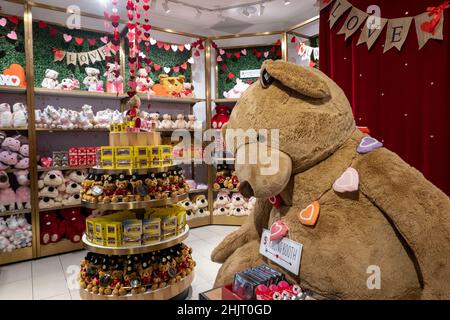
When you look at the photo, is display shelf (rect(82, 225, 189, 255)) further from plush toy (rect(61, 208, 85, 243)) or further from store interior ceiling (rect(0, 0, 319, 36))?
store interior ceiling (rect(0, 0, 319, 36))

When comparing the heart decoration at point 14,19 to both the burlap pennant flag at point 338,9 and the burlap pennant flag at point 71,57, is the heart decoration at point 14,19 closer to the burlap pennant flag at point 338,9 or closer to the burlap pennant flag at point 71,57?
the burlap pennant flag at point 71,57

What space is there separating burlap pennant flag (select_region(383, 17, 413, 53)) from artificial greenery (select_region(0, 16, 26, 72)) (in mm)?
3857

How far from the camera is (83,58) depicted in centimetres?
395

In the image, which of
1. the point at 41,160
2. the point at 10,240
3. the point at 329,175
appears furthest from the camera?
the point at 41,160

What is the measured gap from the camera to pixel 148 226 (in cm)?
221

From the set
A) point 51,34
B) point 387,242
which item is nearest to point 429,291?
point 387,242

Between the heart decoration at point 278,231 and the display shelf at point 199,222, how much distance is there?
325cm

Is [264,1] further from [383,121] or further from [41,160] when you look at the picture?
[41,160]

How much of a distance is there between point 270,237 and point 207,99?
350 cm

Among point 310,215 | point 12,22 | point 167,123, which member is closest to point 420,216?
point 310,215

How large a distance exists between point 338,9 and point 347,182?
1771 mm

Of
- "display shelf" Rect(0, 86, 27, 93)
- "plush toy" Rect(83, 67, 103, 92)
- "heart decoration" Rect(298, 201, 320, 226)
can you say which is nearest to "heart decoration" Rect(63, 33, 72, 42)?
"plush toy" Rect(83, 67, 103, 92)

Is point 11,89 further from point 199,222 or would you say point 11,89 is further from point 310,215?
point 310,215

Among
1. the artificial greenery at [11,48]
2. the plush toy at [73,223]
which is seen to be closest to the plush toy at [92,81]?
the artificial greenery at [11,48]
